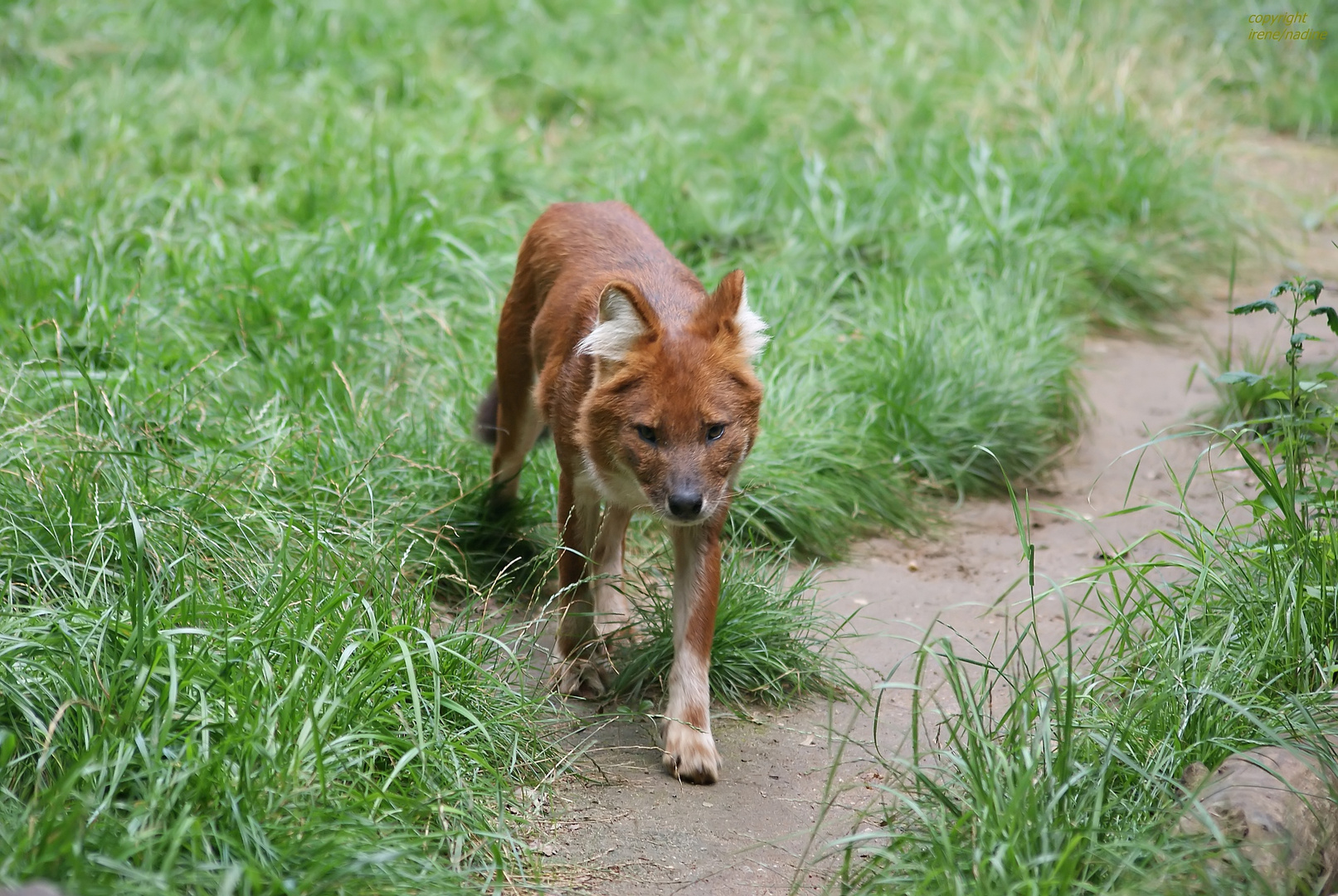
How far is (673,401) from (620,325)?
12.1 inches

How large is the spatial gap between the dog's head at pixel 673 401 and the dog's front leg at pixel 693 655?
6.2 inches

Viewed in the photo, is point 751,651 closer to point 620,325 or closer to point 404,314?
point 620,325

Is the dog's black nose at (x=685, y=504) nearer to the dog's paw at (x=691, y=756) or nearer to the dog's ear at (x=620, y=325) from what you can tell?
the dog's ear at (x=620, y=325)

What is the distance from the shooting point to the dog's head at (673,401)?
386 centimetres

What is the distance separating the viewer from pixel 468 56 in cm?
947

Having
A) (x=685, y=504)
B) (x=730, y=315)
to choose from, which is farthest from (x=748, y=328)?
(x=685, y=504)

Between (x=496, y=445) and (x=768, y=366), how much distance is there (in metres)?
1.50

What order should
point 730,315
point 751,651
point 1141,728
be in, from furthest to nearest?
point 751,651, point 730,315, point 1141,728

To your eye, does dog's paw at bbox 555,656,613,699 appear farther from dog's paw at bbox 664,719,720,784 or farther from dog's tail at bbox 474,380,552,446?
dog's tail at bbox 474,380,552,446

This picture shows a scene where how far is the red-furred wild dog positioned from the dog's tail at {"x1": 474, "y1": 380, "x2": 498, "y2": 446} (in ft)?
1.50

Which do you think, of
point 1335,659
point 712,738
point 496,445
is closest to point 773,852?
point 712,738

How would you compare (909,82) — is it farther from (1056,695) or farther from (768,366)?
(1056,695)

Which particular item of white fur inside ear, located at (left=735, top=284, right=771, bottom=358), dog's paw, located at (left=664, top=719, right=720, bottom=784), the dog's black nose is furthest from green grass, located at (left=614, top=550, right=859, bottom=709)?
white fur inside ear, located at (left=735, top=284, right=771, bottom=358)

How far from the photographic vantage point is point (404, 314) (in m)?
5.75
